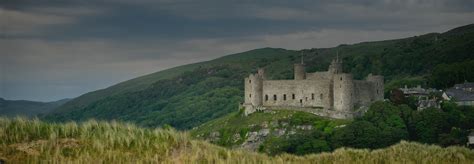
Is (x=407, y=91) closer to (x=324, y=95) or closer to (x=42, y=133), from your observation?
(x=324, y=95)

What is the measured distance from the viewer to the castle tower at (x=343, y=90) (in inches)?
2761

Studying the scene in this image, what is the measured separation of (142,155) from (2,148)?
120 inches

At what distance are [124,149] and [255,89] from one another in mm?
60566

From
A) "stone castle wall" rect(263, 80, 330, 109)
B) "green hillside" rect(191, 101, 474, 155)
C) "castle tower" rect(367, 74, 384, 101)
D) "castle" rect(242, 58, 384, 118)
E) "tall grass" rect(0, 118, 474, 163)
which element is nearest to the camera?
"tall grass" rect(0, 118, 474, 163)

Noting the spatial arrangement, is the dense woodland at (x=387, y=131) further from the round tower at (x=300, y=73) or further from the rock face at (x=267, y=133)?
the round tower at (x=300, y=73)

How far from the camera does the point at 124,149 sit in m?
16.6

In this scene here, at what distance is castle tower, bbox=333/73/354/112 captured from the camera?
70.1m

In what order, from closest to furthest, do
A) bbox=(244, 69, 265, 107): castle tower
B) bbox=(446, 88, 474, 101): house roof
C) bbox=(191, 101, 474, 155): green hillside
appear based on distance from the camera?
1. bbox=(191, 101, 474, 155): green hillside
2. bbox=(244, 69, 265, 107): castle tower
3. bbox=(446, 88, 474, 101): house roof

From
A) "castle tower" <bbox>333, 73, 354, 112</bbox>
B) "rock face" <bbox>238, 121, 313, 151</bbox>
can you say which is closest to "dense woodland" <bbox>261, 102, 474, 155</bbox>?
"rock face" <bbox>238, 121, 313, 151</bbox>

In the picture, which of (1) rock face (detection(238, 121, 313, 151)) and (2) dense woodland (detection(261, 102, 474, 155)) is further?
(1) rock face (detection(238, 121, 313, 151))

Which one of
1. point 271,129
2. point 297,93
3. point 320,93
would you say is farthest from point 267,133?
point 320,93

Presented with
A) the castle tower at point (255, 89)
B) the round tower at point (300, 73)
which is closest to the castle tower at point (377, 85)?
the round tower at point (300, 73)

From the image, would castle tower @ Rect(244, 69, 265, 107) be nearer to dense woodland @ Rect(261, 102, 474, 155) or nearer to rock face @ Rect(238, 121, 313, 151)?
rock face @ Rect(238, 121, 313, 151)

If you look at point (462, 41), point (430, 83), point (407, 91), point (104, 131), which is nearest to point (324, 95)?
point (407, 91)
